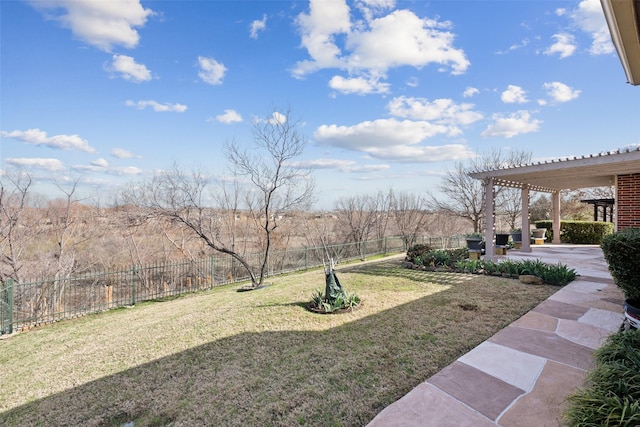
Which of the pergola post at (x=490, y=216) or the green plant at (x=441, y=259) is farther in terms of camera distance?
the pergola post at (x=490, y=216)

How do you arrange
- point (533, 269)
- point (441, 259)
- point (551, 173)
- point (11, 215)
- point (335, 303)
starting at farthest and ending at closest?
1. point (11, 215)
2. point (441, 259)
3. point (551, 173)
4. point (533, 269)
5. point (335, 303)

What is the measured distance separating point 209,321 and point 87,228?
37.3ft

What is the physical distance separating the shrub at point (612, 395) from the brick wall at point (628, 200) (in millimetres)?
7955

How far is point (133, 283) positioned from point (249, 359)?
5.48 metres

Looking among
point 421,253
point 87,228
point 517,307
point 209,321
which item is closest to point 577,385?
point 517,307

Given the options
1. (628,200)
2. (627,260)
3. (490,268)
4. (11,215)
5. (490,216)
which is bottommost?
(490,268)

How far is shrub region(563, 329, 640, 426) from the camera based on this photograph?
5.11 feet

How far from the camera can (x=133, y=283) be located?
715cm

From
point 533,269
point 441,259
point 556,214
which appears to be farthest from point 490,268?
point 556,214

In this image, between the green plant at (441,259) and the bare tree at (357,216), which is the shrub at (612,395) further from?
the bare tree at (357,216)

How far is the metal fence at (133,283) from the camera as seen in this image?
19.6 feet

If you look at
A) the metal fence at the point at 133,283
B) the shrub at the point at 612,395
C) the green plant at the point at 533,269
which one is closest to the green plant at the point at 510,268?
the green plant at the point at 533,269

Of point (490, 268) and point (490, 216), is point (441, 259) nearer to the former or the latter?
point (490, 268)

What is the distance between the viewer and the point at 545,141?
13.0m
